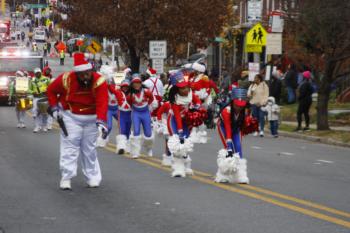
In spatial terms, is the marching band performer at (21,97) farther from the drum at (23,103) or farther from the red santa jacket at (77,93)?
the red santa jacket at (77,93)

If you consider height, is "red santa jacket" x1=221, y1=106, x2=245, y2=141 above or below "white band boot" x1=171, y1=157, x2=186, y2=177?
above

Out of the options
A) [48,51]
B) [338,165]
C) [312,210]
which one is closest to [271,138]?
[338,165]

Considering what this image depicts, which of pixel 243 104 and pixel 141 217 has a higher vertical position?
pixel 243 104

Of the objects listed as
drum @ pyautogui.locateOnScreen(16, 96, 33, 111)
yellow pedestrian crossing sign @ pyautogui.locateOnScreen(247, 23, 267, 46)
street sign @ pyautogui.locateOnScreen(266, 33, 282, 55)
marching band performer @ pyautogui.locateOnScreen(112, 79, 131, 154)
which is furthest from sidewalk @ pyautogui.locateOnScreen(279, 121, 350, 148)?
drum @ pyautogui.locateOnScreen(16, 96, 33, 111)

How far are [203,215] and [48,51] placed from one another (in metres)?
96.4

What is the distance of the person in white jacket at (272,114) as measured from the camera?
90.8 feet

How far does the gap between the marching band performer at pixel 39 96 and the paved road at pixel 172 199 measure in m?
8.10

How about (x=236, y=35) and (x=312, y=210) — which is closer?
(x=312, y=210)

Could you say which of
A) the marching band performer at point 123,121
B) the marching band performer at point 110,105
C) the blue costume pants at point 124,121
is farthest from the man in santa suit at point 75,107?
the marching band performer at point 110,105

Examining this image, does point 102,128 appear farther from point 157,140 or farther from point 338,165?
point 157,140

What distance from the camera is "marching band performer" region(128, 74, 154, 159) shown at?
18.9m

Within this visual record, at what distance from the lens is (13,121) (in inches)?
1332

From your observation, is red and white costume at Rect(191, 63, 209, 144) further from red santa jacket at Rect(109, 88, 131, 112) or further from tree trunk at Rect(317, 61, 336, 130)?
tree trunk at Rect(317, 61, 336, 130)

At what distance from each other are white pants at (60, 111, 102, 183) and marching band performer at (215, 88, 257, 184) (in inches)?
73.7
